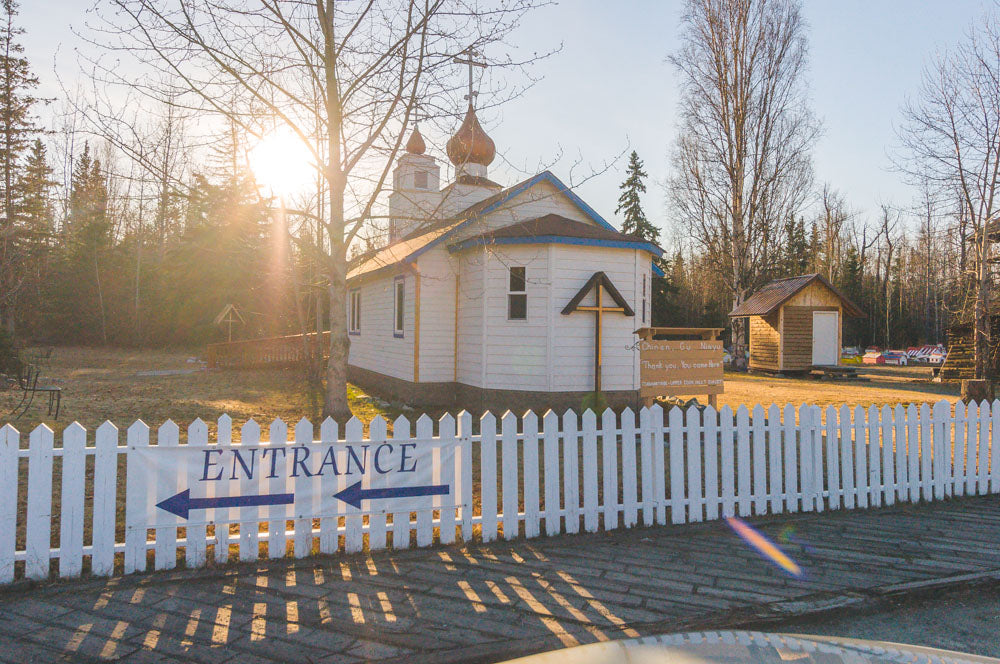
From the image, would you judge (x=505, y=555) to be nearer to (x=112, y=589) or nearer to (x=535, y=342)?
(x=112, y=589)

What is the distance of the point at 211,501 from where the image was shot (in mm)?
4902

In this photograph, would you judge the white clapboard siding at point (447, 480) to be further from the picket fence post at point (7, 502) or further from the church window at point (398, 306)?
the church window at point (398, 306)

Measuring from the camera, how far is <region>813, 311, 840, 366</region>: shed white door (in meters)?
28.1

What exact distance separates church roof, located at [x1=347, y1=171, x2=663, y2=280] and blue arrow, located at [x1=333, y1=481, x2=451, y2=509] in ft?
17.3

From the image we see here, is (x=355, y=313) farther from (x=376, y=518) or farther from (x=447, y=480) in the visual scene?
(x=376, y=518)

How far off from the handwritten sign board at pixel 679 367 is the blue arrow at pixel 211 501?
257 inches

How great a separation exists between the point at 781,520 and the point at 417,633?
4144 mm

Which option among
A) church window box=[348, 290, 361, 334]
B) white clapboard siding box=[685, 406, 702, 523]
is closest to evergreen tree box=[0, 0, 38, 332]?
church window box=[348, 290, 361, 334]

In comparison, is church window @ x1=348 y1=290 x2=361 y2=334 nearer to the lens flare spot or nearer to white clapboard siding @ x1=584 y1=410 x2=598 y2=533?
white clapboard siding @ x1=584 y1=410 x2=598 y2=533

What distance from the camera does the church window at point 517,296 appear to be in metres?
13.3

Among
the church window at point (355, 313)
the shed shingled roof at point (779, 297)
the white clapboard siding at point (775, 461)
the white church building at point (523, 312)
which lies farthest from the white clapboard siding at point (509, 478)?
the shed shingled roof at point (779, 297)

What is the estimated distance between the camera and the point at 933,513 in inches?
263

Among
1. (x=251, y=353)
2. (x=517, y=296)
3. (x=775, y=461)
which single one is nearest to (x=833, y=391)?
(x=517, y=296)

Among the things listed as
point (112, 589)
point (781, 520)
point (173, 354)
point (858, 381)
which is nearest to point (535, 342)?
point (781, 520)
